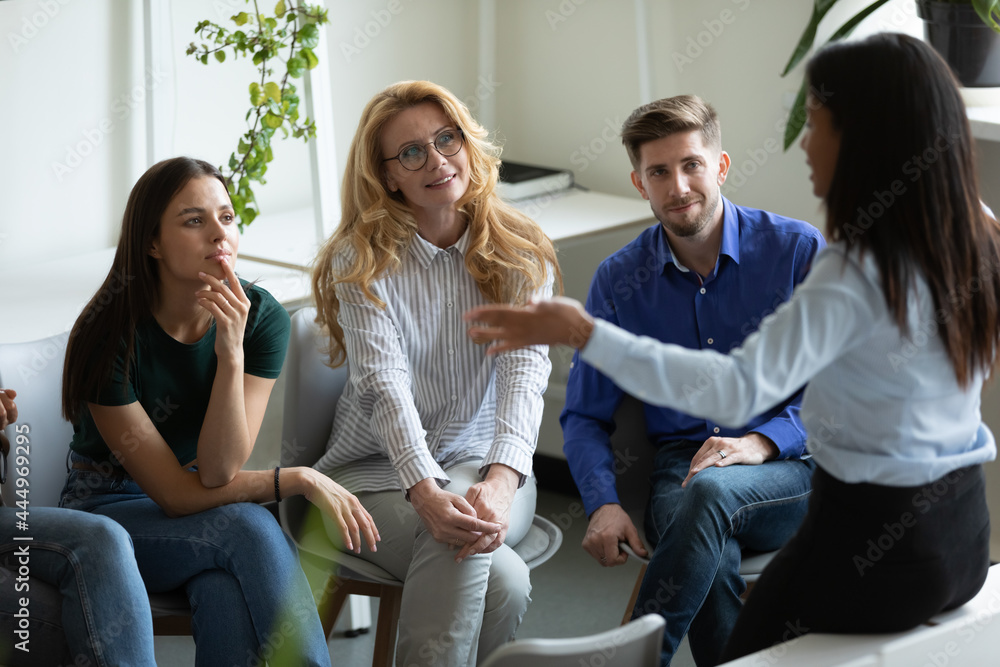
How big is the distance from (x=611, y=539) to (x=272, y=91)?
1146 millimetres

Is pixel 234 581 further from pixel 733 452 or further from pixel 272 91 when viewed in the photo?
pixel 272 91

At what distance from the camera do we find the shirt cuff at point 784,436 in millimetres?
1701

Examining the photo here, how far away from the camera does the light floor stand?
2.25 meters

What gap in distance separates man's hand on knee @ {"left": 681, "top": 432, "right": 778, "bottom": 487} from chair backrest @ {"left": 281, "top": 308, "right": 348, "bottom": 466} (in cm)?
67

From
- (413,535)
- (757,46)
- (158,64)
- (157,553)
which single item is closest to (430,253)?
(413,535)

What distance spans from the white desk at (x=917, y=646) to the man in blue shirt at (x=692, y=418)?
397mm

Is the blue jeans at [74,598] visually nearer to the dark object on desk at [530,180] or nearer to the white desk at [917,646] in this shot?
the white desk at [917,646]

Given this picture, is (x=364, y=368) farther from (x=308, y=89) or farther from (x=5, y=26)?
(x=5, y=26)

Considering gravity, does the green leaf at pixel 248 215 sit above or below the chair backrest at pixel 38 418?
above

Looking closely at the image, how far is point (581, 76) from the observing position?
293cm

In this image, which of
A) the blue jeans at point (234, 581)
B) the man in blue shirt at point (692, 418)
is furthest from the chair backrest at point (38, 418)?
the man in blue shirt at point (692, 418)

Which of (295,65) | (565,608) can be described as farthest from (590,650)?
(295,65)

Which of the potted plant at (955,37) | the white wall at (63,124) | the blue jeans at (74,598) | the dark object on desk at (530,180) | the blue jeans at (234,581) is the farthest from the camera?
the dark object on desk at (530,180)

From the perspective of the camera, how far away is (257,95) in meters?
2.13
